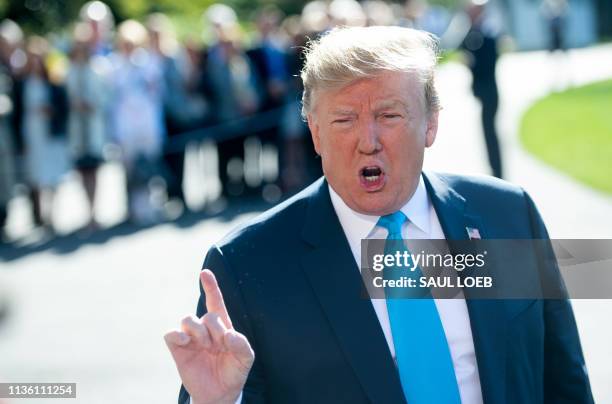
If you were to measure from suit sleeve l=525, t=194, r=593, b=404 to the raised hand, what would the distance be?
93cm

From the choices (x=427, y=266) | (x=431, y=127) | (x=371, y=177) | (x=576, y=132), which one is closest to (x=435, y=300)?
(x=427, y=266)

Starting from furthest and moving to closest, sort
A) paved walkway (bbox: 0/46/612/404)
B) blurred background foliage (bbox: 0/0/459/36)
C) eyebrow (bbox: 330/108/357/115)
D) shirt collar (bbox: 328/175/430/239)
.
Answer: blurred background foliage (bbox: 0/0/459/36)
paved walkway (bbox: 0/46/612/404)
shirt collar (bbox: 328/175/430/239)
eyebrow (bbox: 330/108/357/115)

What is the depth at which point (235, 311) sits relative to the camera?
10.2 feet

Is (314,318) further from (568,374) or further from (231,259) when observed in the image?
(568,374)

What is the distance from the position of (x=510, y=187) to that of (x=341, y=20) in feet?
31.6

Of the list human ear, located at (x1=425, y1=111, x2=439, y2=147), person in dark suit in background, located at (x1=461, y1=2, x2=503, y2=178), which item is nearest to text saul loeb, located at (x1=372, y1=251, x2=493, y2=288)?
human ear, located at (x1=425, y1=111, x2=439, y2=147)

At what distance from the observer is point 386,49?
3.13m

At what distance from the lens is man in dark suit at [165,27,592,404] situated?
3055mm

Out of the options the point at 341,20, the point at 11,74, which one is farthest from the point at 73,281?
the point at 341,20

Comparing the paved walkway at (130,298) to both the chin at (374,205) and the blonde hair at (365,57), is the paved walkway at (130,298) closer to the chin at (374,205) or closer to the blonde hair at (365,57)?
the blonde hair at (365,57)

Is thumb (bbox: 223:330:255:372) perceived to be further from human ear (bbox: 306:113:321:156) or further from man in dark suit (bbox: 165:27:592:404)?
human ear (bbox: 306:113:321:156)

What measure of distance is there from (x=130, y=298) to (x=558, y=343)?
22.2 feet

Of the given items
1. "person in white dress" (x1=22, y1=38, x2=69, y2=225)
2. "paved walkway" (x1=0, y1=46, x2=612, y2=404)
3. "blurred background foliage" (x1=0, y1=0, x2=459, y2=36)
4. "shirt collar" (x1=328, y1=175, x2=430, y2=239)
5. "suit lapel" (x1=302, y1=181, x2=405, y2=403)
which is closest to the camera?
"suit lapel" (x1=302, y1=181, x2=405, y2=403)

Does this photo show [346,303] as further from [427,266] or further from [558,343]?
[558,343]
